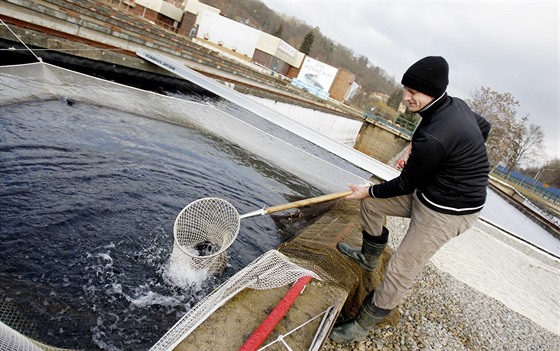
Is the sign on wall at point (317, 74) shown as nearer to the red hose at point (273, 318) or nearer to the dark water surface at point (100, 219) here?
the dark water surface at point (100, 219)

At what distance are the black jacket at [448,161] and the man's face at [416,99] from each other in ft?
0.18

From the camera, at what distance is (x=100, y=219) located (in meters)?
→ 4.03

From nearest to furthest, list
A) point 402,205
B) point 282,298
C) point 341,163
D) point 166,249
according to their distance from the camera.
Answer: point 282,298 → point 402,205 → point 166,249 → point 341,163

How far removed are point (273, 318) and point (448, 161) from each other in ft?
5.88

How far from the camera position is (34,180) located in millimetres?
4223

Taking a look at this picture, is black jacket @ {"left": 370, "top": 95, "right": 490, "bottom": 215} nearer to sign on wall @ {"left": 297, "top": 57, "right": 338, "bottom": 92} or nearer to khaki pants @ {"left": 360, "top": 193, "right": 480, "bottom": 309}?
khaki pants @ {"left": 360, "top": 193, "right": 480, "bottom": 309}

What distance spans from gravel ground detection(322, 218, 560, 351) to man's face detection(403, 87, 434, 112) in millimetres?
2159

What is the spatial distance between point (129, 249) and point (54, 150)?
95.8 inches

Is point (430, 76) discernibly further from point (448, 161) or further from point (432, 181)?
point (432, 181)

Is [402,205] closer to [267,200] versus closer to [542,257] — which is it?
[267,200]

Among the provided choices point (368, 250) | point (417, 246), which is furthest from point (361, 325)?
point (368, 250)

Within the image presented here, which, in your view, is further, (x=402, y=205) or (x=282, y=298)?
(x=402, y=205)

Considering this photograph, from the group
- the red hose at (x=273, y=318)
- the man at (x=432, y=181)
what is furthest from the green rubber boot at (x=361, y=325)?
the red hose at (x=273, y=318)

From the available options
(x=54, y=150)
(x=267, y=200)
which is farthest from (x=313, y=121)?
(x=54, y=150)
